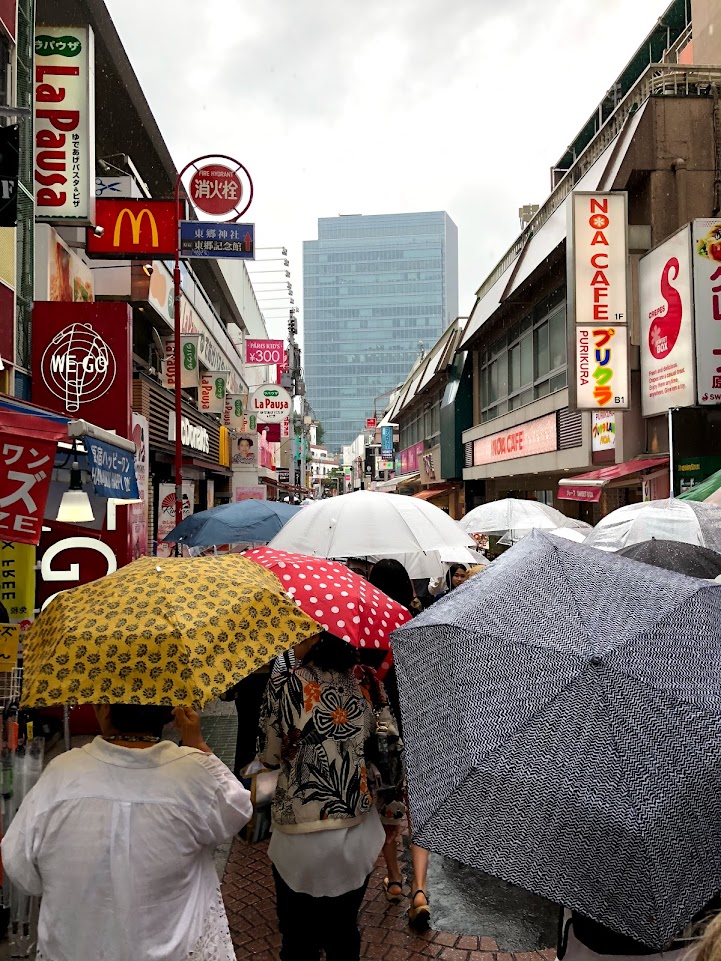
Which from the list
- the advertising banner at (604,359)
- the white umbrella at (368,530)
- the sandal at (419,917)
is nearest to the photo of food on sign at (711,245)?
the advertising banner at (604,359)

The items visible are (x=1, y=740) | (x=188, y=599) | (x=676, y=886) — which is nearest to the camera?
(x=676, y=886)

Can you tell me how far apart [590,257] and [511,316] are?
32.4 ft

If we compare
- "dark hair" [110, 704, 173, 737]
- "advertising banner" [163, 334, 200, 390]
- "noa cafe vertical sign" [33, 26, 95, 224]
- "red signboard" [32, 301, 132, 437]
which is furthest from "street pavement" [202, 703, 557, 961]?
"advertising banner" [163, 334, 200, 390]

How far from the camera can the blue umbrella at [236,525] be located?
934cm

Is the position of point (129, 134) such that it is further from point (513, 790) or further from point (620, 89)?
point (513, 790)

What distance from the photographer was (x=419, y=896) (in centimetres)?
448

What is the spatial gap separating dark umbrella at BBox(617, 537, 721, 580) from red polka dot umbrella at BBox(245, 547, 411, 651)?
5.19 ft

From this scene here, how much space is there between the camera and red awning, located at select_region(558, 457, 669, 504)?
13797mm

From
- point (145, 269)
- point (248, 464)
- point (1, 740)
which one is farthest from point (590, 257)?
point (248, 464)

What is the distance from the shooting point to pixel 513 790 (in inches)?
75.8

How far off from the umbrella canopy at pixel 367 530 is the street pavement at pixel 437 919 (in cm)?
218

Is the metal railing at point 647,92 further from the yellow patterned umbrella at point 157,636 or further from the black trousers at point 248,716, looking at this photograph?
the yellow patterned umbrella at point 157,636

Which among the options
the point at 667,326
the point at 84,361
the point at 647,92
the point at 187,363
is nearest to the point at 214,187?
the point at 187,363

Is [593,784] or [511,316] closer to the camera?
[593,784]
